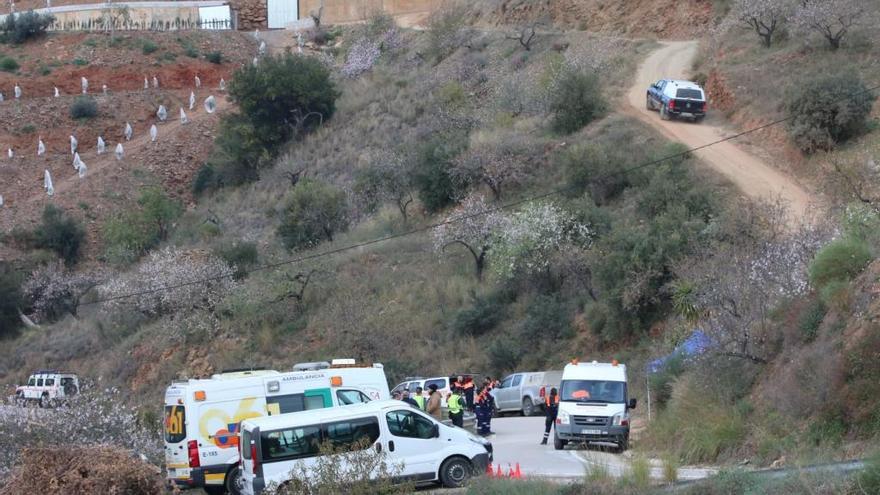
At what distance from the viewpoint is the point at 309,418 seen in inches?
723

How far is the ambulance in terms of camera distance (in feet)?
70.1

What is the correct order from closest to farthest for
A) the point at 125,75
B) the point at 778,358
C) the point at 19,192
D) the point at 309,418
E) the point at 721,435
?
the point at 309,418 → the point at 721,435 → the point at 778,358 → the point at 19,192 → the point at 125,75

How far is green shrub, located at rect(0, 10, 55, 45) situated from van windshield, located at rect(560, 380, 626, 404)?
7011cm

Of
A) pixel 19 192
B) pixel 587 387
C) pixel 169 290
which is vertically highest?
pixel 587 387

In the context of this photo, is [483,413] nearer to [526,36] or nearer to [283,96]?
[283,96]

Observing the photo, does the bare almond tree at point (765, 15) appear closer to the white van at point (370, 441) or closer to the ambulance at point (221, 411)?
the ambulance at point (221, 411)

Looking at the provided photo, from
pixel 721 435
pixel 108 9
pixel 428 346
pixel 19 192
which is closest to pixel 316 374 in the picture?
pixel 721 435

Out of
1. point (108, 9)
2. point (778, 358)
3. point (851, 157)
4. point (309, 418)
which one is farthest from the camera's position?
point (108, 9)

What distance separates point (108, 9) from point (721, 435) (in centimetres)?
7734

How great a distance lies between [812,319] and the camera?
2109 centimetres

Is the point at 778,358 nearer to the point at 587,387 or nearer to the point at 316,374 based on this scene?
the point at 587,387

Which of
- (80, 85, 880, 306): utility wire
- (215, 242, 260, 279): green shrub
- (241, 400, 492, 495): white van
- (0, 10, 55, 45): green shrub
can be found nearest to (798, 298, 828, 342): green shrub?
(241, 400, 492, 495): white van

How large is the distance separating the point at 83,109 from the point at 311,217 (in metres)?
26.9

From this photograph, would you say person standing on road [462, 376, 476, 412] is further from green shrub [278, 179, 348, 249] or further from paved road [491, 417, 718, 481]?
green shrub [278, 179, 348, 249]
